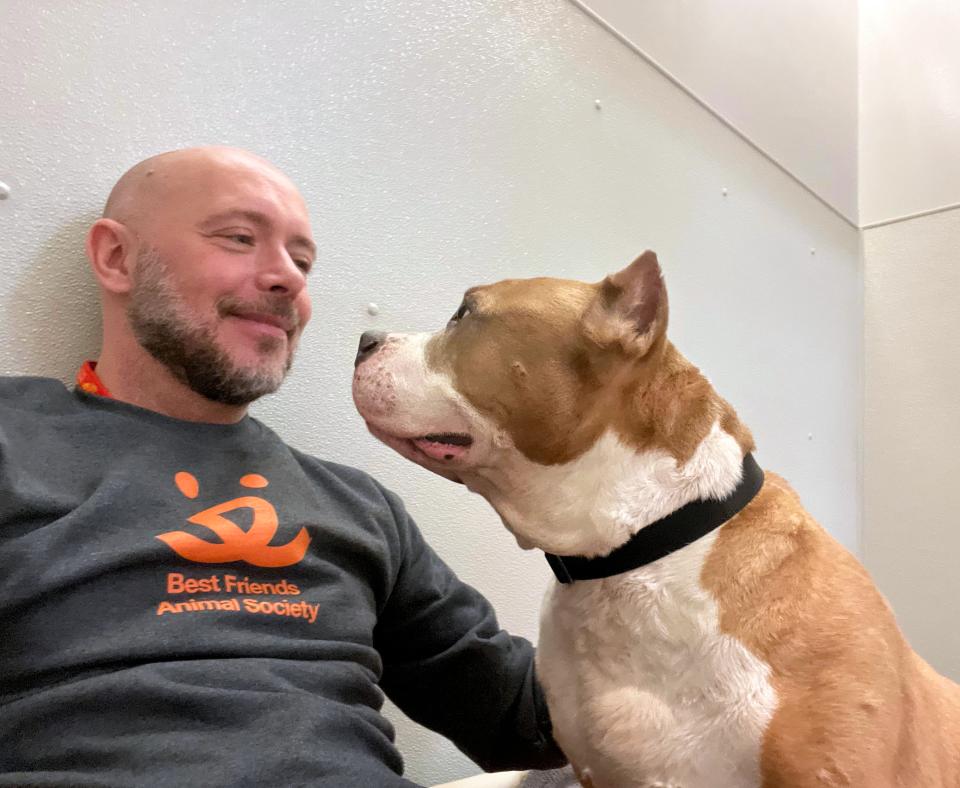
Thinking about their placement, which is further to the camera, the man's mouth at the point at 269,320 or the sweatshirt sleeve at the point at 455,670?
the sweatshirt sleeve at the point at 455,670

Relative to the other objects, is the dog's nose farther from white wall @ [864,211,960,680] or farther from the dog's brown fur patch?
white wall @ [864,211,960,680]

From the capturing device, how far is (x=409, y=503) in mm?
1590

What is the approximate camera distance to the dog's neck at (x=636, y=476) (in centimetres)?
102

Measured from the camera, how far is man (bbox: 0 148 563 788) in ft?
2.83

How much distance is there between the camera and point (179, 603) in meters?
0.94

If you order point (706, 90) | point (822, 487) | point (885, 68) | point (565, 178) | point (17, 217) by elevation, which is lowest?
point (822, 487)

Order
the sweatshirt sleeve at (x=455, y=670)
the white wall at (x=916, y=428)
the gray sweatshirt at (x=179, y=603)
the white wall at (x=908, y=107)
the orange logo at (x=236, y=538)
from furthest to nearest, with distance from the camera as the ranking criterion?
the white wall at (x=908, y=107), the white wall at (x=916, y=428), the sweatshirt sleeve at (x=455, y=670), the orange logo at (x=236, y=538), the gray sweatshirt at (x=179, y=603)

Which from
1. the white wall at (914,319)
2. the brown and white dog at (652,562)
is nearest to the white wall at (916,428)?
the white wall at (914,319)

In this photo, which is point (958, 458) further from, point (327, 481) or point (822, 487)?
point (327, 481)

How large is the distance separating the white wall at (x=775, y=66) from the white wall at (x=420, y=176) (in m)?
0.10

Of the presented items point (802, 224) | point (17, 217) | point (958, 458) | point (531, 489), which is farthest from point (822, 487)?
point (17, 217)

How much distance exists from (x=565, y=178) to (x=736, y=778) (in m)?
1.52

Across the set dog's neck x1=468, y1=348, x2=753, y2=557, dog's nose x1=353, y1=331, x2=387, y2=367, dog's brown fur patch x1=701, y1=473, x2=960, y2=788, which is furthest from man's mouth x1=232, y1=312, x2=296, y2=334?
dog's brown fur patch x1=701, y1=473, x2=960, y2=788

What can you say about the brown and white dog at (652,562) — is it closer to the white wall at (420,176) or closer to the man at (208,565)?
the man at (208,565)
